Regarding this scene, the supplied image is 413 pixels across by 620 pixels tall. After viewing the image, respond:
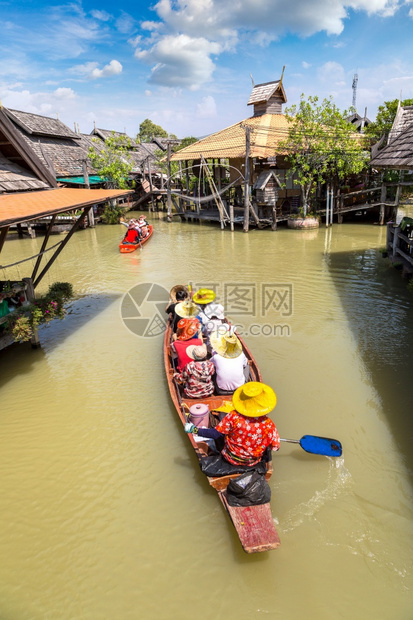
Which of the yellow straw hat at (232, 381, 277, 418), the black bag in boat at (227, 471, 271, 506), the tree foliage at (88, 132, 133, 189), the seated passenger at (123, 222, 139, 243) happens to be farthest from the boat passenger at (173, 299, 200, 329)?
the tree foliage at (88, 132, 133, 189)

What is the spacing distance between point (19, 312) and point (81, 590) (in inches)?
214

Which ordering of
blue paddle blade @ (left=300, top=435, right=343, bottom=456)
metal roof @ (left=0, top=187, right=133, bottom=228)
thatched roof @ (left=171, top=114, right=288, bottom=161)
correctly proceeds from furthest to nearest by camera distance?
thatched roof @ (left=171, top=114, right=288, bottom=161) < metal roof @ (left=0, top=187, right=133, bottom=228) < blue paddle blade @ (left=300, top=435, right=343, bottom=456)

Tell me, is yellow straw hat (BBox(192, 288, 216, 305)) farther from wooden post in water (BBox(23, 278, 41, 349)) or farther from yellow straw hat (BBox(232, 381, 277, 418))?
yellow straw hat (BBox(232, 381, 277, 418))

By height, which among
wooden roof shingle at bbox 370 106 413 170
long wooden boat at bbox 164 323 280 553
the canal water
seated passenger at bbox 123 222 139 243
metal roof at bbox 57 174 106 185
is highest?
metal roof at bbox 57 174 106 185

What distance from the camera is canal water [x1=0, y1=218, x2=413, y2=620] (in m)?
3.88

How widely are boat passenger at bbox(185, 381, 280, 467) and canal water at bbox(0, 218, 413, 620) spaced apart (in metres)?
0.84

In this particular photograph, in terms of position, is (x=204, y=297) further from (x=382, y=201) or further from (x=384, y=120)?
(x=384, y=120)

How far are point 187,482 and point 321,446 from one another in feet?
6.25

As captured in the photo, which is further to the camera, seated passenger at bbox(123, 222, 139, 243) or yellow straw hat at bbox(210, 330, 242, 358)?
seated passenger at bbox(123, 222, 139, 243)

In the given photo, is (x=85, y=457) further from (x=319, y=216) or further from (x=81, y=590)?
(x=319, y=216)

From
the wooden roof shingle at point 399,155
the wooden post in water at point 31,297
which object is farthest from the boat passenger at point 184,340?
the wooden roof shingle at point 399,155

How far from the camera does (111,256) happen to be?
18.1 m

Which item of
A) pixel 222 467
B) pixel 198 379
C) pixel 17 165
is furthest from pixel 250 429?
pixel 17 165

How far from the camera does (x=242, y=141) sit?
22.9m
